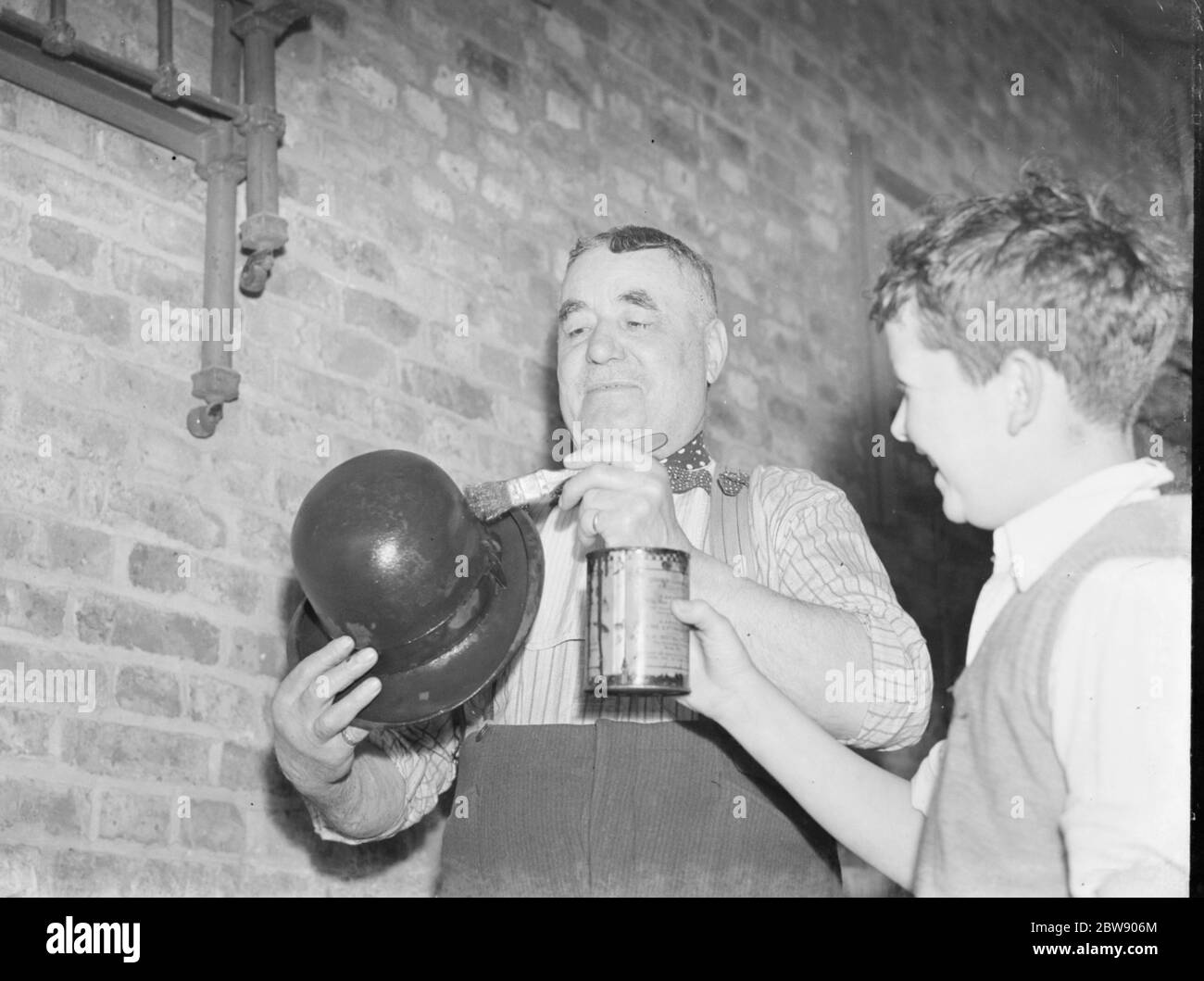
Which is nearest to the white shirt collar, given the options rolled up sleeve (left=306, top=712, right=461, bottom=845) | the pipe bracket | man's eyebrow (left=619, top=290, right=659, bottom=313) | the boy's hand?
the boy's hand

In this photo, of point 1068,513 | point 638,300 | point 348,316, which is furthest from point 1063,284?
point 348,316

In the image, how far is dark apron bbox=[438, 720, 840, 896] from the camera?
7.16ft

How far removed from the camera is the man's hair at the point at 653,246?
2580mm

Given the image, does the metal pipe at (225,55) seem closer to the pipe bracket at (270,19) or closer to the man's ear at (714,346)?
the pipe bracket at (270,19)

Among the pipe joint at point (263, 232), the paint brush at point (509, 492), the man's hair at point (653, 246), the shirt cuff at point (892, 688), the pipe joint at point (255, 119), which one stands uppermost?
the pipe joint at point (255, 119)

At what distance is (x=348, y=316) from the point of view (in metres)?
3.08

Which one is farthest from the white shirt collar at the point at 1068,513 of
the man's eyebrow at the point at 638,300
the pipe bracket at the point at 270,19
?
the pipe bracket at the point at 270,19

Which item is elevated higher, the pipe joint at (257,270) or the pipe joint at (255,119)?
the pipe joint at (255,119)

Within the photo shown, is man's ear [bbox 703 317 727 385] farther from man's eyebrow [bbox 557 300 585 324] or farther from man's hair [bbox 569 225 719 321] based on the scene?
man's eyebrow [bbox 557 300 585 324]

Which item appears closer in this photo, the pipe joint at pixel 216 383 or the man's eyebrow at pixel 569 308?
the man's eyebrow at pixel 569 308

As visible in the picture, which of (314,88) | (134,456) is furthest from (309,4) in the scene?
(134,456)

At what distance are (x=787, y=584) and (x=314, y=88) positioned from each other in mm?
1385

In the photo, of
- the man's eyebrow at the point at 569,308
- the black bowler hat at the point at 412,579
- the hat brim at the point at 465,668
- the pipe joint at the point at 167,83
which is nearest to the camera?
the black bowler hat at the point at 412,579

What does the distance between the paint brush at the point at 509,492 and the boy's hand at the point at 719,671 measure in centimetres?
28
